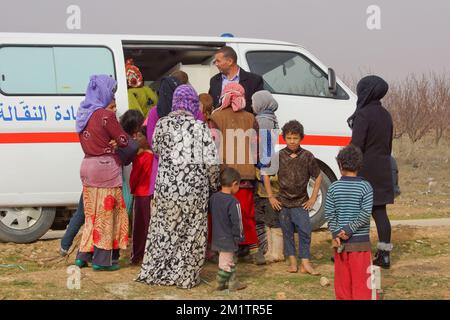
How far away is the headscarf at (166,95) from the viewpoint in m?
6.22

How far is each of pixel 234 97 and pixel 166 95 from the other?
0.61 meters

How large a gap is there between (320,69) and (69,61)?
2863 millimetres

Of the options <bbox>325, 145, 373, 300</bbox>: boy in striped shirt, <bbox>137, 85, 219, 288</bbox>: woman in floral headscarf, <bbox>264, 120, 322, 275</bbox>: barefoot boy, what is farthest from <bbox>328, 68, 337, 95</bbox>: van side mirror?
<bbox>325, 145, 373, 300</bbox>: boy in striped shirt

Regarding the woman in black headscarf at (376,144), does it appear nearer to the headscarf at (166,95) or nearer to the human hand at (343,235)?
the human hand at (343,235)

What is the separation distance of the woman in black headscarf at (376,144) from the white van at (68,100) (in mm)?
1609

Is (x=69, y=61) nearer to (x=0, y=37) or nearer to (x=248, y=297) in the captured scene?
(x=0, y=37)

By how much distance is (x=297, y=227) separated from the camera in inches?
255

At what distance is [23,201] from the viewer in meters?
7.55

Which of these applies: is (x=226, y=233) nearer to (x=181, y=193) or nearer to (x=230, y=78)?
(x=181, y=193)

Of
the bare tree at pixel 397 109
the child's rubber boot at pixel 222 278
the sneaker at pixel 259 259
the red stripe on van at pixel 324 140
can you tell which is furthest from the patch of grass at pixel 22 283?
the bare tree at pixel 397 109

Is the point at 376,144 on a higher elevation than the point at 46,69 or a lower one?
lower

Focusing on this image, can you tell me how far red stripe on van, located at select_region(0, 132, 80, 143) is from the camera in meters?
7.43

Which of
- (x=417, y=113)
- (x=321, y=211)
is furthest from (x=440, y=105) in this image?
(x=321, y=211)

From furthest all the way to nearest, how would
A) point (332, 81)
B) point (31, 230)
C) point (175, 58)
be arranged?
point (175, 58), point (332, 81), point (31, 230)
